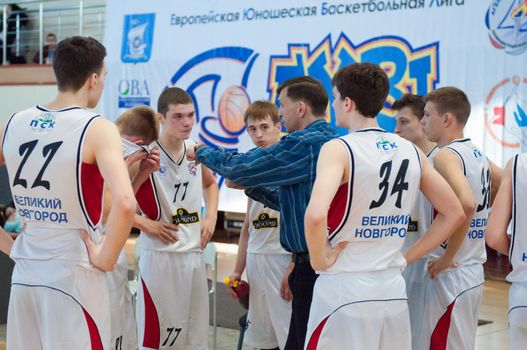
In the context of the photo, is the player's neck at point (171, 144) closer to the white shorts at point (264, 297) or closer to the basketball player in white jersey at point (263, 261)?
the basketball player in white jersey at point (263, 261)

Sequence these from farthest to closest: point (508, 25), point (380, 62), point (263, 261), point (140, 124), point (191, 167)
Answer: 1. point (380, 62)
2. point (508, 25)
3. point (263, 261)
4. point (191, 167)
5. point (140, 124)

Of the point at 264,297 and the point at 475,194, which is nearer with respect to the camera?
the point at 475,194

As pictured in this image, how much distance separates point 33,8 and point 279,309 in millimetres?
14624

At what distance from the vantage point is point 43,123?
3523 millimetres

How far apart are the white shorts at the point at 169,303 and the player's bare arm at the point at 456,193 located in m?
1.69

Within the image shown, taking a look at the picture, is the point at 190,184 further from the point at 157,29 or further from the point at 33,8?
the point at 33,8

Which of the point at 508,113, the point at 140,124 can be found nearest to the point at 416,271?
the point at 140,124

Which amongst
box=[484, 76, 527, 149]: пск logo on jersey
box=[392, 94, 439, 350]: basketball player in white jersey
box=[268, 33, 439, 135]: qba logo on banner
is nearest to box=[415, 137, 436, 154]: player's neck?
box=[392, 94, 439, 350]: basketball player in white jersey

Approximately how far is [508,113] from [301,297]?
6681 mm

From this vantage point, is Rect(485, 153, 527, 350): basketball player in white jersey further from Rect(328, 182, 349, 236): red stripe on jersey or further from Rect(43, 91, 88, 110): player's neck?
Rect(43, 91, 88, 110): player's neck

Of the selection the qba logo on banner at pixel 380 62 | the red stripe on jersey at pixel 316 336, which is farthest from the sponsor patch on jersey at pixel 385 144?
the qba logo on banner at pixel 380 62

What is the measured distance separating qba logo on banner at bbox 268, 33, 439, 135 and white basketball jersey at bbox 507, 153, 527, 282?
283 inches

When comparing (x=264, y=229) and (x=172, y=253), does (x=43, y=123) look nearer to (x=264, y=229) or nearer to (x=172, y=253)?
(x=172, y=253)

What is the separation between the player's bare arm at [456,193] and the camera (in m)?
4.21
